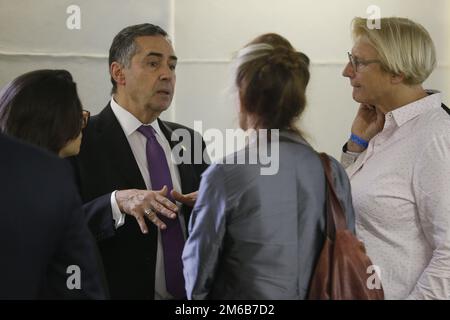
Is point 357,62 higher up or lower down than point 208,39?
lower down

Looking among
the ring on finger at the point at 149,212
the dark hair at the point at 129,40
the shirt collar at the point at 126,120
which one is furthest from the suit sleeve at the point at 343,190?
the dark hair at the point at 129,40

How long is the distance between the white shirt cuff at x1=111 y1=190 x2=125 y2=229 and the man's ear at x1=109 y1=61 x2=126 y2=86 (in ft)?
1.72

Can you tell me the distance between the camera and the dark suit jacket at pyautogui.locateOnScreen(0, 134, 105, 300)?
3.87ft

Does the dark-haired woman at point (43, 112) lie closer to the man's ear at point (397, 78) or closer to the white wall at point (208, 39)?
the man's ear at point (397, 78)

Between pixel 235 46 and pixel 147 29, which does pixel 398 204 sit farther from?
pixel 235 46

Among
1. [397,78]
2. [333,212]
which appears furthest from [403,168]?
[333,212]

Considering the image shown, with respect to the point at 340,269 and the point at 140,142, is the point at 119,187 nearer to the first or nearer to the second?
the point at 140,142

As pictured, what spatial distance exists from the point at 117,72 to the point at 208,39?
0.91 meters

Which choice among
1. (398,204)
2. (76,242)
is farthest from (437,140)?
(76,242)

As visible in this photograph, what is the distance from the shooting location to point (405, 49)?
1986 millimetres

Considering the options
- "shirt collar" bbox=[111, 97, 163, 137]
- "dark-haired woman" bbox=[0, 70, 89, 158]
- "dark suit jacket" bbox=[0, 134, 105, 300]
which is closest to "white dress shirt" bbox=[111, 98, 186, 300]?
"shirt collar" bbox=[111, 97, 163, 137]

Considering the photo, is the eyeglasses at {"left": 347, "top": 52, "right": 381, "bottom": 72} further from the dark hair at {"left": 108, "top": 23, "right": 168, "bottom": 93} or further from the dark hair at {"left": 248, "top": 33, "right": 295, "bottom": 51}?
the dark hair at {"left": 108, "top": 23, "right": 168, "bottom": 93}

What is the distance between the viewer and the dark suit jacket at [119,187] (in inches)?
81.3
